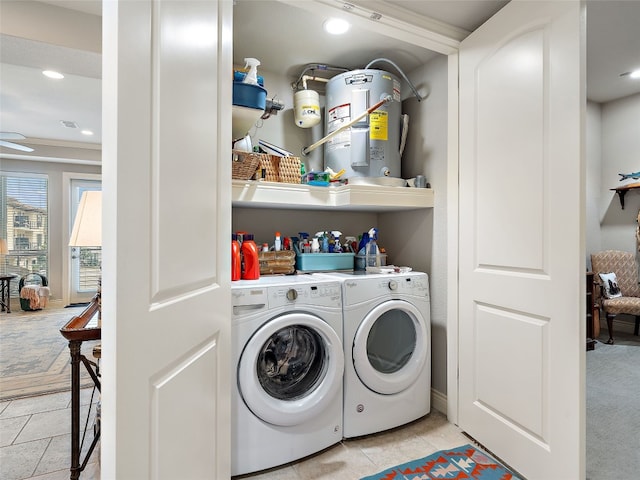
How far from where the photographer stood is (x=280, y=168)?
1.94 m

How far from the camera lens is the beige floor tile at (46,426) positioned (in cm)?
188

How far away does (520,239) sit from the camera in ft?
5.06

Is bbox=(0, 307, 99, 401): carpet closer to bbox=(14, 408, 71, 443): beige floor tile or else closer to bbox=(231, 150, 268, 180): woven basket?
bbox=(14, 408, 71, 443): beige floor tile

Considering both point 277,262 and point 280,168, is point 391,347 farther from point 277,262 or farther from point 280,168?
point 280,168

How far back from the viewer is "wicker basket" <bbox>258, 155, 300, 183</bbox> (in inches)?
74.7

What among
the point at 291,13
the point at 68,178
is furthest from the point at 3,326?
the point at 291,13

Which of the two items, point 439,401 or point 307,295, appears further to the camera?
point 439,401

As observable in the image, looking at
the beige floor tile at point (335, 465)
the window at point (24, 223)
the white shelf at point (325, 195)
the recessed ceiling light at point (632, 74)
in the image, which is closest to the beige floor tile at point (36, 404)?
the beige floor tile at point (335, 465)

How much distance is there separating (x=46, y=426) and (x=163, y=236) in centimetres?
203

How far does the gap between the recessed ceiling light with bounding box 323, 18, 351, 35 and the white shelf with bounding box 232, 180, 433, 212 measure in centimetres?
88

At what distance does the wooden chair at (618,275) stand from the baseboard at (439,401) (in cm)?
243

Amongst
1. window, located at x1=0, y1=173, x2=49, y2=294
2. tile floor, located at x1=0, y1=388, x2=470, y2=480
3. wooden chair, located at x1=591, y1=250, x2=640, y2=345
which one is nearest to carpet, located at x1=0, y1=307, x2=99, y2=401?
tile floor, located at x1=0, y1=388, x2=470, y2=480

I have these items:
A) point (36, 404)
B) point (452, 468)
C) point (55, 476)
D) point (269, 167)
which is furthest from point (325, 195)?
point (36, 404)

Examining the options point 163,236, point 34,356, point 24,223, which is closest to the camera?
point 163,236
